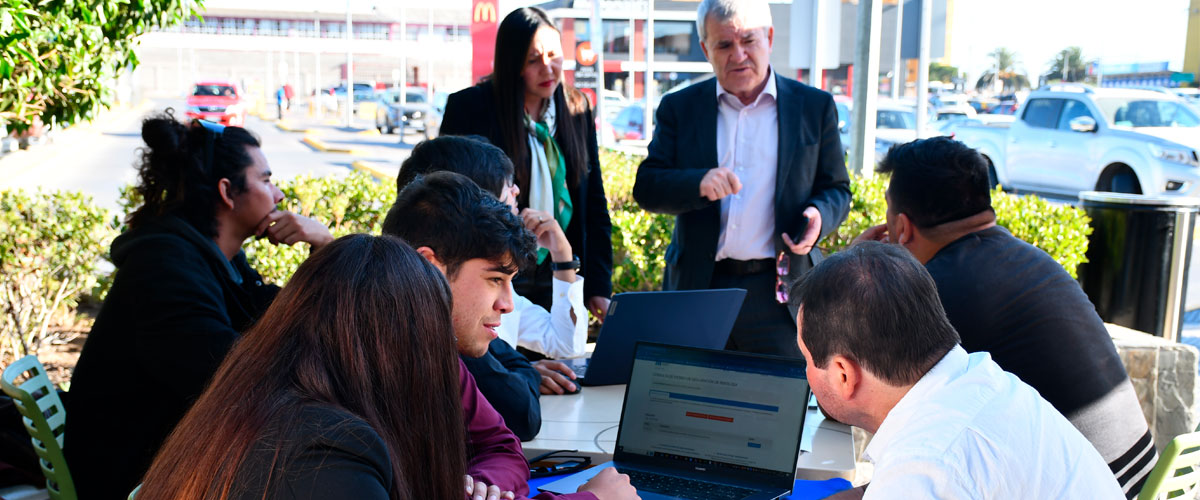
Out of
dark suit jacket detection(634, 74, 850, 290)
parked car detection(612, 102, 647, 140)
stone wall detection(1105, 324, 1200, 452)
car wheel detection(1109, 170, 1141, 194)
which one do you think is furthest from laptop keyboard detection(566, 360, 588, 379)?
parked car detection(612, 102, 647, 140)

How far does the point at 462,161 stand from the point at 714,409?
1006 millimetres

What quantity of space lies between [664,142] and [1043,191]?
11872 millimetres

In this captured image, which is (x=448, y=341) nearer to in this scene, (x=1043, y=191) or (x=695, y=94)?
(x=695, y=94)

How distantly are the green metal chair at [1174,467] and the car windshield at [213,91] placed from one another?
3389 centimetres

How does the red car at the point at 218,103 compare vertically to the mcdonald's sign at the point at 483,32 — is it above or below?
below

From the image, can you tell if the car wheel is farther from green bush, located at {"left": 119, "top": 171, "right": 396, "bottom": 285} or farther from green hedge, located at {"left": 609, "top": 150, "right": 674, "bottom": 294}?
green bush, located at {"left": 119, "top": 171, "right": 396, "bottom": 285}

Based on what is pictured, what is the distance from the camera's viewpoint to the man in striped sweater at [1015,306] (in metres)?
2.46

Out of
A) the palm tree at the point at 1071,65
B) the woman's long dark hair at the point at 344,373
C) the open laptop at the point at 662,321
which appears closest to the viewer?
the woman's long dark hair at the point at 344,373

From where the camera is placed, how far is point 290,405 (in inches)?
49.3

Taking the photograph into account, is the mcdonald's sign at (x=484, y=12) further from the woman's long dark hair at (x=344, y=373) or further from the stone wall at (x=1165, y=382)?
the woman's long dark hair at (x=344, y=373)

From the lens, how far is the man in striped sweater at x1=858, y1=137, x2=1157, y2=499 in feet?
8.05

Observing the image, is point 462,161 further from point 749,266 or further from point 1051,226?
point 1051,226

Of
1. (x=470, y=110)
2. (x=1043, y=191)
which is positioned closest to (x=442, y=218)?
(x=470, y=110)

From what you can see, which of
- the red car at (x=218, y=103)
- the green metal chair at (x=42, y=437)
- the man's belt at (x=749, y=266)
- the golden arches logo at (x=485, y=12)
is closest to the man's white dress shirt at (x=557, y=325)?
the man's belt at (x=749, y=266)
